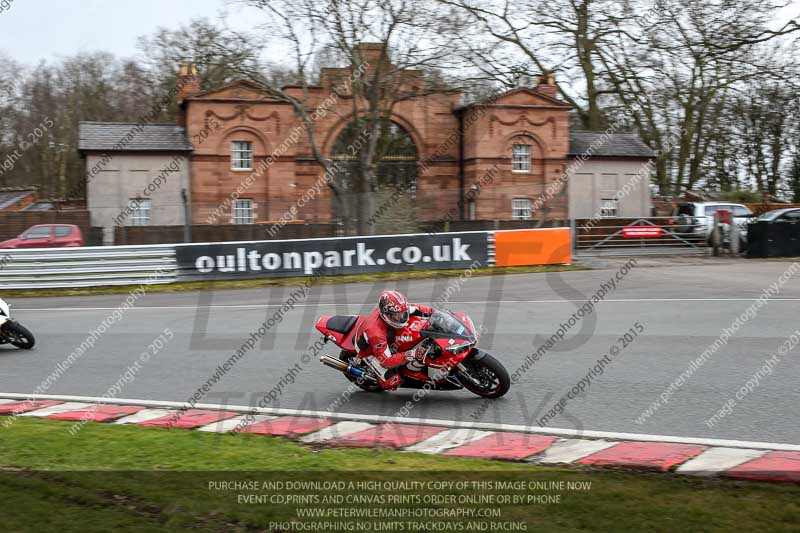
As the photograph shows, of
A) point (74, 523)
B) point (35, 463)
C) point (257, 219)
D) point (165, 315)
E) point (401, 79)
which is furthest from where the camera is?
point (401, 79)

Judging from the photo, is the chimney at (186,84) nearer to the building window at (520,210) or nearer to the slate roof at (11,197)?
the slate roof at (11,197)

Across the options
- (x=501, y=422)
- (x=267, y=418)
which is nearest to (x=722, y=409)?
(x=501, y=422)

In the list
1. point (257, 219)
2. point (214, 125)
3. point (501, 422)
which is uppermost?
point (214, 125)

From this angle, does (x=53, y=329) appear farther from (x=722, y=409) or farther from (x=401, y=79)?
(x=401, y=79)

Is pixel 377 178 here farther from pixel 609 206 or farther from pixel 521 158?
pixel 609 206

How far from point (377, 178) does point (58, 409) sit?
1311 inches

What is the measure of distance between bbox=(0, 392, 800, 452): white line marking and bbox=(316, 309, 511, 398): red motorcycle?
2.16 ft

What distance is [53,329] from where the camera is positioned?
14.6 metres

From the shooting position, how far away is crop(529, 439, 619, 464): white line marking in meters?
6.70

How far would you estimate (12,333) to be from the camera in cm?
1232

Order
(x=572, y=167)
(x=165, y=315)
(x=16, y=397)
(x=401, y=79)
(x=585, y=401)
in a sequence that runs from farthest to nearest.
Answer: (x=572, y=167)
(x=401, y=79)
(x=165, y=315)
(x=16, y=397)
(x=585, y=401)

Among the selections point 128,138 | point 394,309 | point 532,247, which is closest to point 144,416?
point 394,309

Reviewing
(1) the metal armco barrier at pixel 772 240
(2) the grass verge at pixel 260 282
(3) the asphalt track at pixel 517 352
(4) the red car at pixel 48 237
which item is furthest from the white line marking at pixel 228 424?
(1) the metal armco barrier at pixel 772 240

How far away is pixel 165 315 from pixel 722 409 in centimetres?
1102
